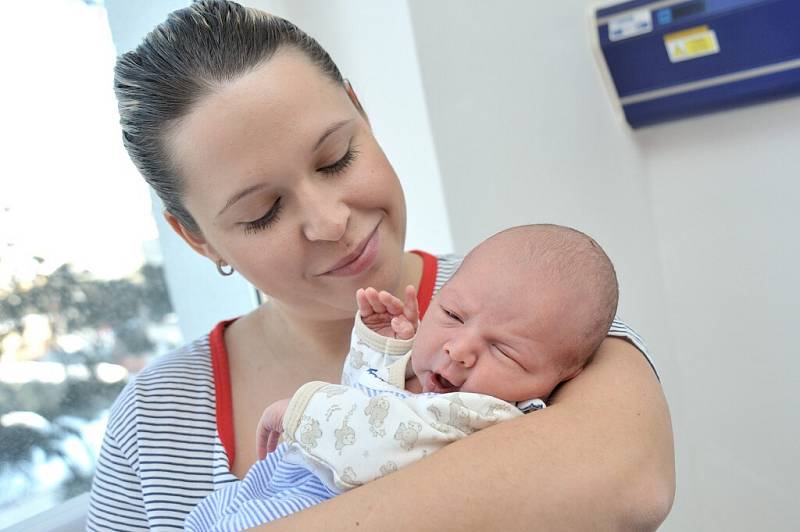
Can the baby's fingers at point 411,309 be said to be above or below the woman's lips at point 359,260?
below

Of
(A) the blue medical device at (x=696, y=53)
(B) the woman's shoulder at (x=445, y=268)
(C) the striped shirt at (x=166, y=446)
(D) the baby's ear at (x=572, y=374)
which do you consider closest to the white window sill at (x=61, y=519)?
(C) the striped shirt at (x=166, y=446)

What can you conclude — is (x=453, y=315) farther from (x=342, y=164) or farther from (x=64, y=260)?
(x=64, y=260)

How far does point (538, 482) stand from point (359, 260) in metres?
0.55

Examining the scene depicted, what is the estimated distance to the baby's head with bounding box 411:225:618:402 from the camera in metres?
1.06

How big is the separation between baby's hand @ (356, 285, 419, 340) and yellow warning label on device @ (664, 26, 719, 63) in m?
1.20

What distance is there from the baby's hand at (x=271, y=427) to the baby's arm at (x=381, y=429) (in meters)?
0.09

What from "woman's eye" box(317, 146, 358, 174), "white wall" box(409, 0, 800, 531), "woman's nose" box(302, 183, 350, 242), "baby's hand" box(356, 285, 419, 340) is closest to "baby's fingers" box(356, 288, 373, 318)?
"baby's hand" box(356, 285, 419, 340)

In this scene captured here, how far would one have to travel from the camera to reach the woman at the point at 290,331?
91 cm

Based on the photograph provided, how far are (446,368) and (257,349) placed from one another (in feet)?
2.07

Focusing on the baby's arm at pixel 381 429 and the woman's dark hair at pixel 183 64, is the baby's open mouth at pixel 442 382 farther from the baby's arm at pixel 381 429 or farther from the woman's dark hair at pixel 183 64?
the woman's dark hair at pixel 183 64

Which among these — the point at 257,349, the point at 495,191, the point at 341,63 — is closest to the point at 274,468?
the point at 257,349

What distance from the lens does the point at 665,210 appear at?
2289 millimetres

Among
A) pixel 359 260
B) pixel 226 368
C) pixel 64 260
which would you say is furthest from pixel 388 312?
pixel 64 260

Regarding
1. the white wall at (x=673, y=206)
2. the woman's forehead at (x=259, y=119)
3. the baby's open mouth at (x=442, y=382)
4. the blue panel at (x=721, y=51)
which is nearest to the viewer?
the baby's open mouth at (x=442, y=382)
